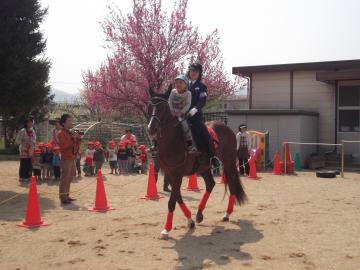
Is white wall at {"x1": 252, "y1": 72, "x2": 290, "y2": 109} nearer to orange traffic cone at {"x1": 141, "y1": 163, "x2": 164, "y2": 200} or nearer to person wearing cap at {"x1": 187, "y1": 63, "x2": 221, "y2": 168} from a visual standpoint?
orange traffic cone at {"x1": 141, "y1": 163, "x2": 164, "y2": 200}

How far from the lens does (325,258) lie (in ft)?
17.1

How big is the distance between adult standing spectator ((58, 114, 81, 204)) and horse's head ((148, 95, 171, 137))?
3512 millimetres

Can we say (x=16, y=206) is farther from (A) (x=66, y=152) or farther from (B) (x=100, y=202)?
(B) (x=100, y=202)

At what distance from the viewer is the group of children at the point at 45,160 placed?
41.3 ft

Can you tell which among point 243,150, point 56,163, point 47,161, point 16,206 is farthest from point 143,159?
point 16,206

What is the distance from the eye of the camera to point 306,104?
61.2 ft

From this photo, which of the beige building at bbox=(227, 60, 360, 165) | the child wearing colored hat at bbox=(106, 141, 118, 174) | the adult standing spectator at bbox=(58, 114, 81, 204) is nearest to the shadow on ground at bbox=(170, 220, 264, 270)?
the adult standing spectator at bbox=(58, 114, 81, 204)

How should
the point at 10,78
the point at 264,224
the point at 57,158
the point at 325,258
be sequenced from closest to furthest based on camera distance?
the point at 325,258 → the point at 264,224 → the point at 10,78 → the point at 57,158

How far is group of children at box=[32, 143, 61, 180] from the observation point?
496 inches

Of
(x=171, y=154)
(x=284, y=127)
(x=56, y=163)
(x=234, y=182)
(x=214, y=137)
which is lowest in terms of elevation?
(x=234, y=182)

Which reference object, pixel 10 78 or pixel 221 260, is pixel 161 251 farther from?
pixel 10 78

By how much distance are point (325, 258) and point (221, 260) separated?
4.32 feet

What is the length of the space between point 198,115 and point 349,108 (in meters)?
13.0

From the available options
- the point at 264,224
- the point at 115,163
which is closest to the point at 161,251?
the point at 264,224
